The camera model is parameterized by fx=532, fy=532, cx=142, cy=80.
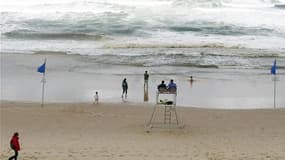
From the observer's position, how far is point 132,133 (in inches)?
589

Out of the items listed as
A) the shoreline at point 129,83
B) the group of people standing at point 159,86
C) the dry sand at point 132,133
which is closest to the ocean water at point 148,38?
the shoreline at point 129,83

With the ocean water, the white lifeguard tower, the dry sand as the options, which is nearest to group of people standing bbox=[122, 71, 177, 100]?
the white lifeguard tower

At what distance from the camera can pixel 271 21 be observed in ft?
163

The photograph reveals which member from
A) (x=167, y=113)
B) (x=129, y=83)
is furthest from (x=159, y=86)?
(x=129, y=83)

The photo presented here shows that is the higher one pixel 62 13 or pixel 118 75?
pixel 62 13

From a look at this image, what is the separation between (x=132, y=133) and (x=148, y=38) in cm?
2339

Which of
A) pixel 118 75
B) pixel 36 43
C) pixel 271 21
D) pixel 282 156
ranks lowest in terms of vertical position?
pixel 282 156

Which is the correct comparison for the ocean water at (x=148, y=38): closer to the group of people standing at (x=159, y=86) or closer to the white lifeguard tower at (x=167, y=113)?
the group of people standing at (x=159, y=86)

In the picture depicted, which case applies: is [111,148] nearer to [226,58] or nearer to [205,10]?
[226,58]

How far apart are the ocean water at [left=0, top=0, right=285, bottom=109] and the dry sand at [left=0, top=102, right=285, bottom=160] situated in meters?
2.30

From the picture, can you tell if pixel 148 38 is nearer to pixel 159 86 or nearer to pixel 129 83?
pixel 129 83

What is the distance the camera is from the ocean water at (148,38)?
26047 mm

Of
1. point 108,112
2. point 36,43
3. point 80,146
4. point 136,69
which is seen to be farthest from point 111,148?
point 36,43

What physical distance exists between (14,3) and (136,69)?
36.2 m
